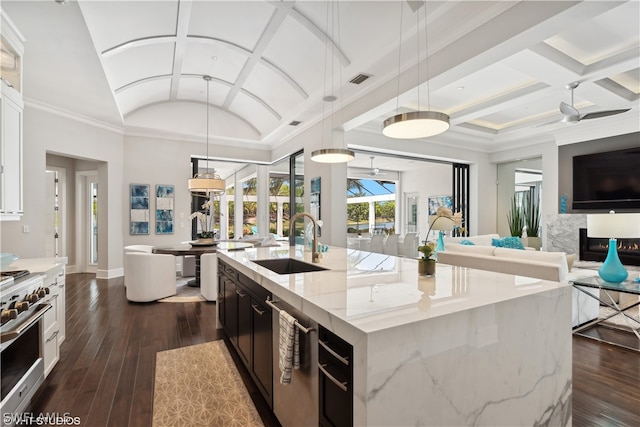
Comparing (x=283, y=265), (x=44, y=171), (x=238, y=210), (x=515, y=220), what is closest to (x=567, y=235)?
(x=515, y=220)

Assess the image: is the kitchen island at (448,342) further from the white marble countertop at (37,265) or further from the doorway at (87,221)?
the doorway at (87,221)

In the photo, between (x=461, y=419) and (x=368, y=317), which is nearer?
(x=368, y=317)

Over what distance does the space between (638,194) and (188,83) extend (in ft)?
28.1

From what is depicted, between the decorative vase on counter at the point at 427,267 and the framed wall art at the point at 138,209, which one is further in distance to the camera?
the framed wall art at the point at 138,209

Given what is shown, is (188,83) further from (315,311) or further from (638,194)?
(638,194)

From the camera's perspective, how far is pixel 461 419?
1339 mm

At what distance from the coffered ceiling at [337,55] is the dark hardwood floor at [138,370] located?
2.90 m

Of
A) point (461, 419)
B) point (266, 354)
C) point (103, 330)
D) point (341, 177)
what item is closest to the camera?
point (461, 419)

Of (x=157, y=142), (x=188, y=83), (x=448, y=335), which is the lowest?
(x=448, y=335)

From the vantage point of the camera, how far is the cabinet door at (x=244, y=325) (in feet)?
7.97

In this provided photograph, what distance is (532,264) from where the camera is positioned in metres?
3.38

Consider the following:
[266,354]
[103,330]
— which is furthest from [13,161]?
[266,354]

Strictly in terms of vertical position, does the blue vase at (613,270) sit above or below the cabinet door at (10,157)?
below

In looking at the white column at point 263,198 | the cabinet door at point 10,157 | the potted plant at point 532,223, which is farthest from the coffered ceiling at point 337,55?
the white column at point 263,198
